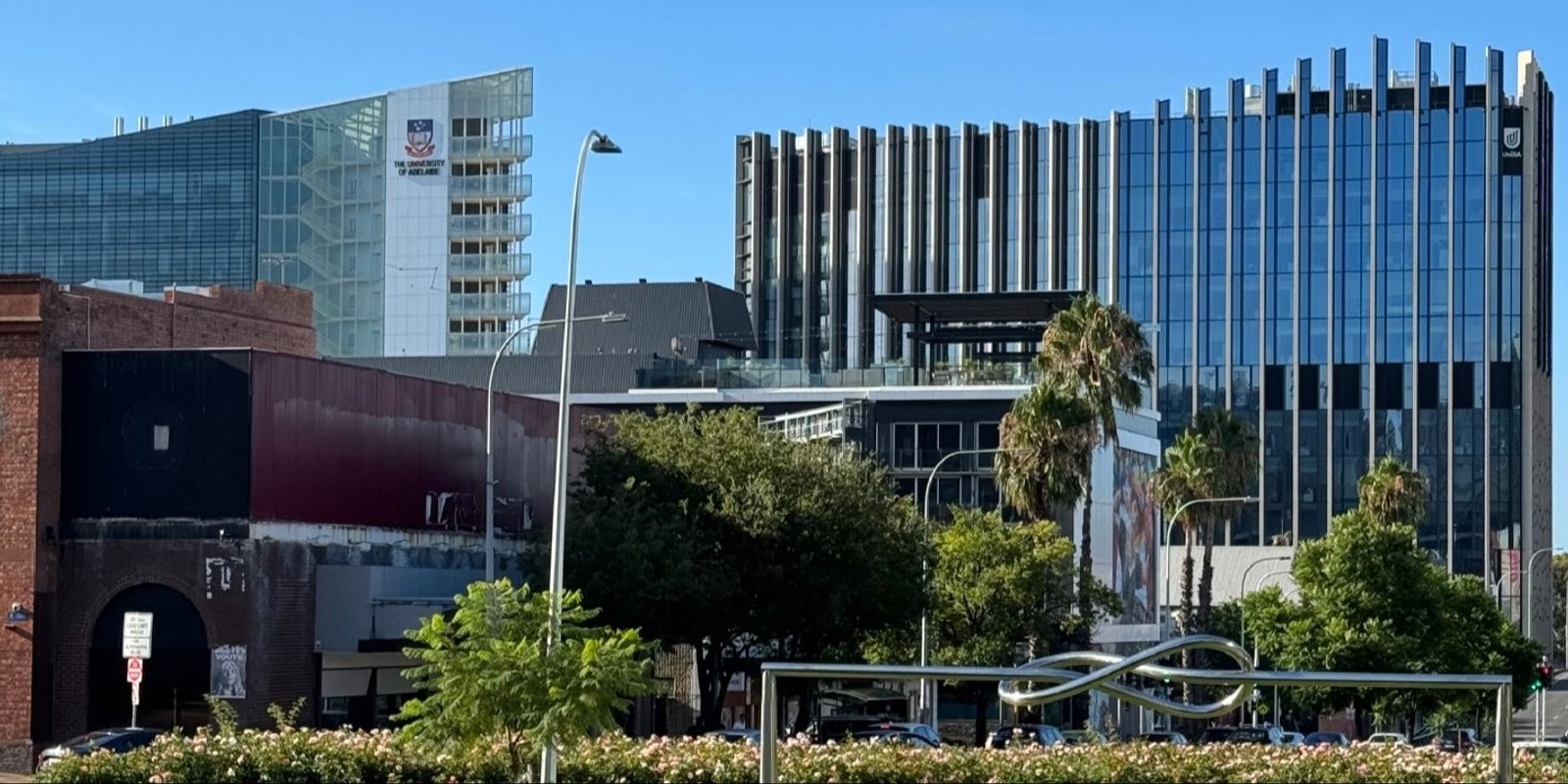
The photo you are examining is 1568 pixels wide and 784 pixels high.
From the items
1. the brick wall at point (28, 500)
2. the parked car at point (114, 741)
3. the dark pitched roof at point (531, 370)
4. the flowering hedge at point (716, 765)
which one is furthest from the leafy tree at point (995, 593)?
the flowering hedge at point (716, 765)

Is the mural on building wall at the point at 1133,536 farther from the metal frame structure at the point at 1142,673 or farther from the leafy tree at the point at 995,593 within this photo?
the metal frame structure at the point at 1142,673

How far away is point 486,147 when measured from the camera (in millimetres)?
132250

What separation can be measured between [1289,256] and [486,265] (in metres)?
49.9

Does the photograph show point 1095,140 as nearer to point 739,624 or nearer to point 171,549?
point 739,624

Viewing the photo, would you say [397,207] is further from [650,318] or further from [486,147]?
[650,318]

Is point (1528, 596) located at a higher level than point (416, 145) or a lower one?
lower

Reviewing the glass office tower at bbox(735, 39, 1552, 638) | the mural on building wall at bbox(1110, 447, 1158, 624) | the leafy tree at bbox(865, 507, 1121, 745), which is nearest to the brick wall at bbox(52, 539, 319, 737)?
the leafy tree at bbox(865, 507, 1121, 745)

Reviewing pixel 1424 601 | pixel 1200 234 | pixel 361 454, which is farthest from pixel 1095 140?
pixel 361 454

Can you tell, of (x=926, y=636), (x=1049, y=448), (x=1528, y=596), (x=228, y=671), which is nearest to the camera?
(x=228, y=671)

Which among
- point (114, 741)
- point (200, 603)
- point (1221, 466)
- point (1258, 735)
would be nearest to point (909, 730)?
point (1258, 735)

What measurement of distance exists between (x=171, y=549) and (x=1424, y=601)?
4213 centimetres

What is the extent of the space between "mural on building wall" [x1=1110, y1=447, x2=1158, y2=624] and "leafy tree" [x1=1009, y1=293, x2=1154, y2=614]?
23994mm

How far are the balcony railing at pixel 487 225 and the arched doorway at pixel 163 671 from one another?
84890mm

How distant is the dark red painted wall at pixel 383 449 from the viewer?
50.1 metres
